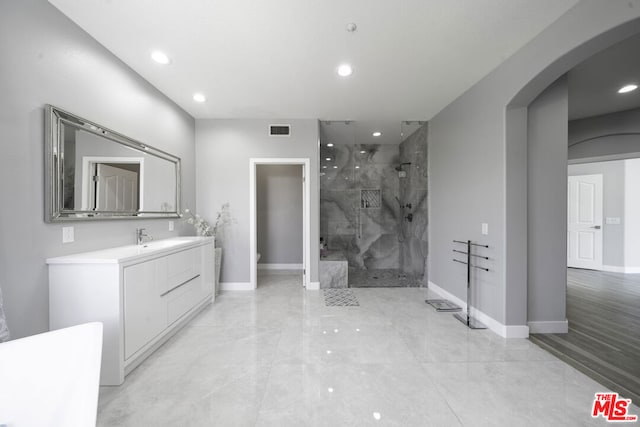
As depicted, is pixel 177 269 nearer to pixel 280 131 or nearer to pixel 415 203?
pixel 280 131

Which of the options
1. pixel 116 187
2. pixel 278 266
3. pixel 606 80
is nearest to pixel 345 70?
pixel 116 187

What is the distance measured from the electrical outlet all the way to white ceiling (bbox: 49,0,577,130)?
1.66 metres

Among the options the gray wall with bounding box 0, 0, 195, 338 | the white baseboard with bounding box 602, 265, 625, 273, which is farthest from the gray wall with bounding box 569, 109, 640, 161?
the gray wall with bounding box 0, 0, 195, 338

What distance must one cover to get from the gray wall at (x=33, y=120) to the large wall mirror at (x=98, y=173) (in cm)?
7

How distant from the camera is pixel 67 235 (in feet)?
6.08

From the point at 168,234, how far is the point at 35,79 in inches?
76.4

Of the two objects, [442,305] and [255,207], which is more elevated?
[255,207]

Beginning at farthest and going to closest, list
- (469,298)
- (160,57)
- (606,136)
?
(606,136)
(469,298)
(160,57)

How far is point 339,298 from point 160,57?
11.7ft

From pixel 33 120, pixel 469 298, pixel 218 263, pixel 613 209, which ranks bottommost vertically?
pixel 469 298

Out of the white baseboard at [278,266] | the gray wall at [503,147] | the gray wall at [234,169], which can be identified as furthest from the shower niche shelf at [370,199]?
the white baseboard at [278,266]

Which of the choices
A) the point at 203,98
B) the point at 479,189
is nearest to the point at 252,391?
the point at 479,189

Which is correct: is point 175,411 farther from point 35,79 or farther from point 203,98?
point 203,98

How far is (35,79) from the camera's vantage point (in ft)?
5.44
